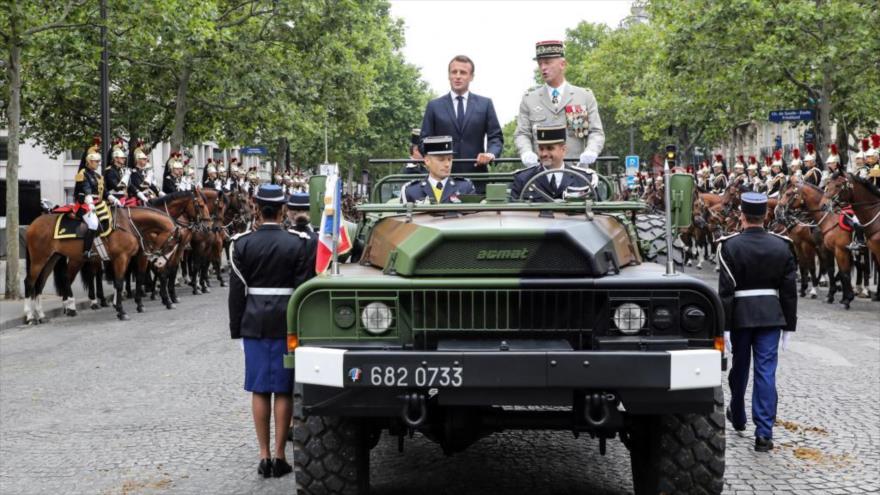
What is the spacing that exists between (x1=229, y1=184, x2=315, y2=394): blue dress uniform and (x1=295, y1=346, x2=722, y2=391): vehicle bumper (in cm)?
178

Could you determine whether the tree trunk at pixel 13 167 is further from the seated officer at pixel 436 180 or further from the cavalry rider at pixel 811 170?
the cavalry rider at pixel 811 170

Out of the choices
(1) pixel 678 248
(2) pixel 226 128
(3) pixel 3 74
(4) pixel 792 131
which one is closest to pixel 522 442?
(1) pixel 678 248

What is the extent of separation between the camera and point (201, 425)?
858cm

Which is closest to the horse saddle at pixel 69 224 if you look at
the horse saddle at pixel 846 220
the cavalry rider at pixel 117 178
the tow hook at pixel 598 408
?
the cavalry rider at pixel 117 178

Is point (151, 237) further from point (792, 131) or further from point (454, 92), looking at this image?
point (792, 131)

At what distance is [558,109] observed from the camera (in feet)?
27.2

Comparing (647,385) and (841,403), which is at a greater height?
(647,385)

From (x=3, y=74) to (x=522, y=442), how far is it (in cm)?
2103

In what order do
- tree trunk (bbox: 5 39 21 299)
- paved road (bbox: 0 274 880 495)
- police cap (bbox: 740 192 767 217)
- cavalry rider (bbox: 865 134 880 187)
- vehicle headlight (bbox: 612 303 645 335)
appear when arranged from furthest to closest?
tree trunk (bbox: 5 39 21 299) < cavalry rider (bbox: 865 134 880 187) < police cap (bbox: 740 192 767 217) < paved road (bbox: 0 274 880 495) < vehicle headlight (bbox: 612 303 645 335)

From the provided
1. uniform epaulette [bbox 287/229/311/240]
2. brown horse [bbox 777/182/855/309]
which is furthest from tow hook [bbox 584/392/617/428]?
brown horse [bbox 777/182/855/309]

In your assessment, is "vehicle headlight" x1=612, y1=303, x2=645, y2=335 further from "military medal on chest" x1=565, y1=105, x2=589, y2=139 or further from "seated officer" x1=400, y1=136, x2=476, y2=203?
"military medal on chest" x1=565, y1=105, x2=589, y2=139

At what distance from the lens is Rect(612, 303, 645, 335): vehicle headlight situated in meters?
5.34

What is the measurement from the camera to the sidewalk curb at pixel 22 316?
16891 mm

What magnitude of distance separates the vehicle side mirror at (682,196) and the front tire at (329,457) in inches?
87.7
